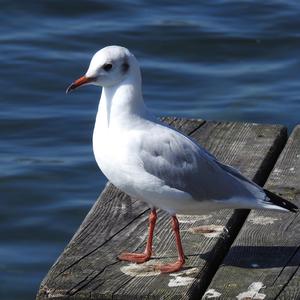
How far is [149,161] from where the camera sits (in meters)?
4.25

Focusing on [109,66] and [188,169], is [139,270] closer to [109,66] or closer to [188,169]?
[188,169]

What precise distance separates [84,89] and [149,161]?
16.6 ft

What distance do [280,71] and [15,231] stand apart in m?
3.44

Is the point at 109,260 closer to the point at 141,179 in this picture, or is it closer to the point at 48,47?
the point at 141,179

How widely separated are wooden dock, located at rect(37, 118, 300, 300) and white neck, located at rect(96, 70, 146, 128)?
0.44 m

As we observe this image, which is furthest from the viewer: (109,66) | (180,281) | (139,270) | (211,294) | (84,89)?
(84,89)

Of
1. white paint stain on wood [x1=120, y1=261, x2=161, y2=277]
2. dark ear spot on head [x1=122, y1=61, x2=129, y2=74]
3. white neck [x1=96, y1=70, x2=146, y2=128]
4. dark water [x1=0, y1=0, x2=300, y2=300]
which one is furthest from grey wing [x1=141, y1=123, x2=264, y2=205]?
dark water [x1=0, y1=0, x2=300, y2=300]

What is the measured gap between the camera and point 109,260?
163 inches

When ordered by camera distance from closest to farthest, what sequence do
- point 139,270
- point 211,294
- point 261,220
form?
point 211,294, point 139,270, point 261,220

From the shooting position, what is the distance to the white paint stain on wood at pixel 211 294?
12.4 ft

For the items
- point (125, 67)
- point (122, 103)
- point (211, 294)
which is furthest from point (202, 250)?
point (125, 67)

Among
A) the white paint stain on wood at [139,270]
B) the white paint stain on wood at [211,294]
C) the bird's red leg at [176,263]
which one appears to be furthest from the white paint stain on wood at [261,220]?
the white paint stain on wood at [211,294]

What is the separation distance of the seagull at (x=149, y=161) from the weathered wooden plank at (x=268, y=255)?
12 centimetres

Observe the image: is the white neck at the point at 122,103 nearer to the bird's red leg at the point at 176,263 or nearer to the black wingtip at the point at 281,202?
the bird's red leg at the point at 176,263
